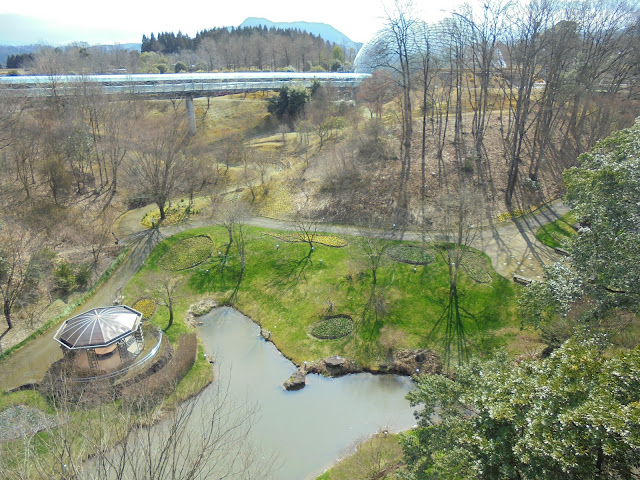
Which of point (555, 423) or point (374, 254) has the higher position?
point (555, 423)

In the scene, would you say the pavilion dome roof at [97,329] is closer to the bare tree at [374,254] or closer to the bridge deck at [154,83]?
the bare tree at [374,254]

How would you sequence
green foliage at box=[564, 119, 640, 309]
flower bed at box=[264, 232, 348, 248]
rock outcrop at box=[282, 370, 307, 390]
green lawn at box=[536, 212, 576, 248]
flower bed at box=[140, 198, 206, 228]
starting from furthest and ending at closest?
flower bed at box=[140, 198, 206, 228] < flower bed at box=[264, 232, 348, 248] < green lawn at box=[536, 212, 576, 248] < rock outcrop at box=[282, 370, 307, 390] < green foliage at box=[564, 119, 640, 309]

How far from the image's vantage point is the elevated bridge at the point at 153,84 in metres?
45.6

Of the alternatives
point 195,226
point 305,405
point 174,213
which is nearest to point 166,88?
point 174,213

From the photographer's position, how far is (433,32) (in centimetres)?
Answer: 5044

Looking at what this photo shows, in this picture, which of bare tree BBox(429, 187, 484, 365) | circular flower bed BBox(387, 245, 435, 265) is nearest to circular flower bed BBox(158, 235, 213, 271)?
circular flower bed BBox(387, 245, 435, 265)

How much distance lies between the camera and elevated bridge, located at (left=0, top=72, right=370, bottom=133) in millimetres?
45625

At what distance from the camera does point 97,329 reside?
19.9 m

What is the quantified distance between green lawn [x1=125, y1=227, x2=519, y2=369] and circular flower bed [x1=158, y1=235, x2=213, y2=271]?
1.46ft

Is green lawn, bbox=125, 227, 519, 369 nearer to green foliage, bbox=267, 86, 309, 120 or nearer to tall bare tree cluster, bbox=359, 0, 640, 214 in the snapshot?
tall bare tree cluster, bbox=359, 0, 640, 214

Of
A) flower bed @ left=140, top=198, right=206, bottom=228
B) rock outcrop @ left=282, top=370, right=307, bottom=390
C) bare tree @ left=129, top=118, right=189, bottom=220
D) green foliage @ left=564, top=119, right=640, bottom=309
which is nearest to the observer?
green foliage @ left=564, top=119, right=640, bottom=309

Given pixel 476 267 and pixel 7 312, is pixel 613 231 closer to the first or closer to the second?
pixel 476 267

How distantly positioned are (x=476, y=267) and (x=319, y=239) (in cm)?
1139

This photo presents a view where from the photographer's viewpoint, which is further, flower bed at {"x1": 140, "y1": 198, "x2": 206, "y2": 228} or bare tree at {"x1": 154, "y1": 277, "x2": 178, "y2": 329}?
flower bed at {"x1": 140, "y1": 198, "x2": 206, "y2": 228}
